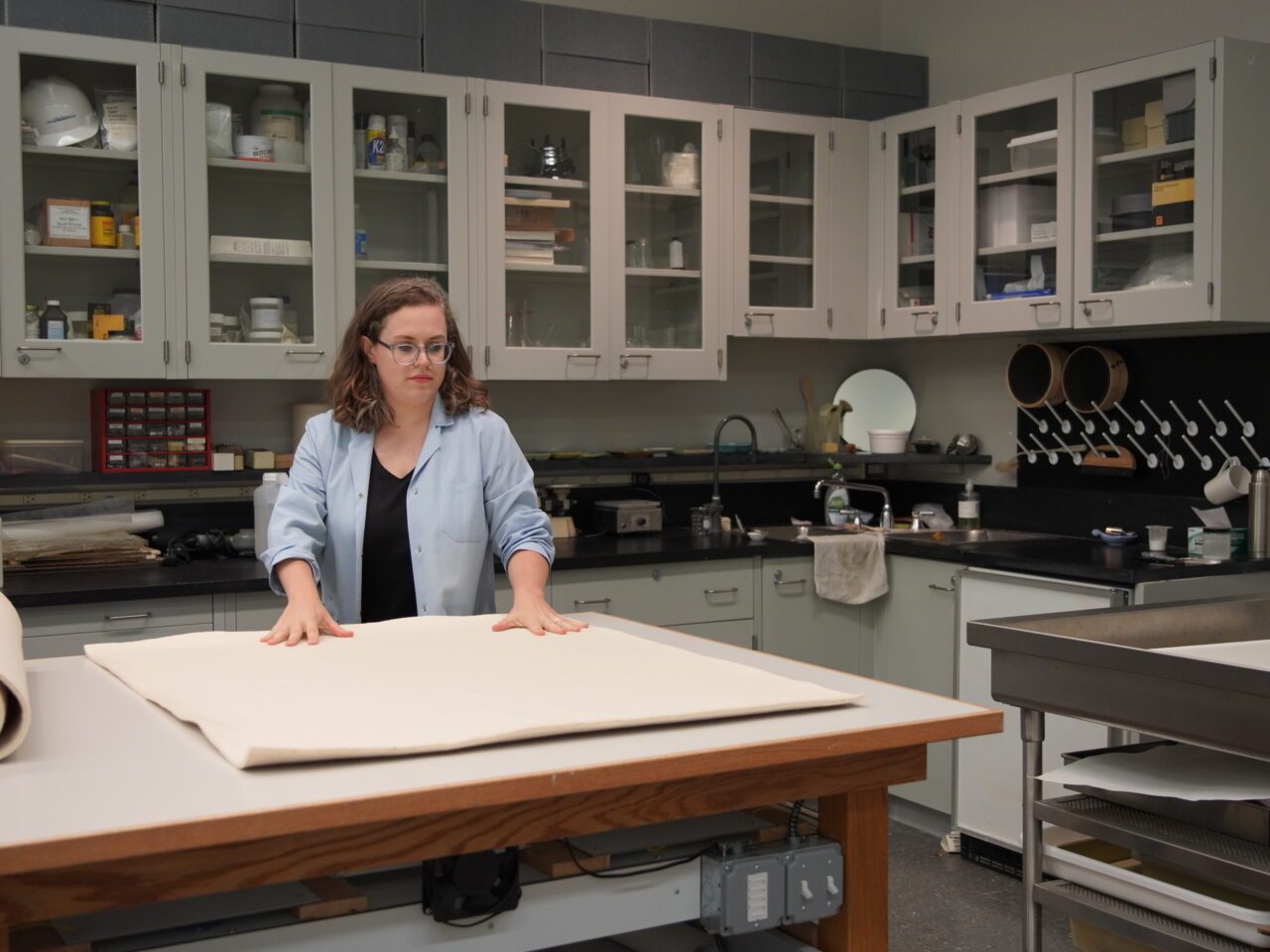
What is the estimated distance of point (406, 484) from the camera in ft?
8.34

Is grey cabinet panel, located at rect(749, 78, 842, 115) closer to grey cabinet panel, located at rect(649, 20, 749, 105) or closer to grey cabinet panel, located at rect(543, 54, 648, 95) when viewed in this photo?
grey cabinet panel, located at rect(649, 20, 749, 105)

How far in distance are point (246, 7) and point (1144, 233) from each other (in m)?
2.54

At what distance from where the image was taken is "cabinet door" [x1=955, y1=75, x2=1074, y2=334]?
388cm

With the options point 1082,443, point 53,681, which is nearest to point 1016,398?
point 1082,443

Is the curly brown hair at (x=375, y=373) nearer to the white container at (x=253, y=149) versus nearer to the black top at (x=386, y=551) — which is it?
the black top at (x=386, y=551)

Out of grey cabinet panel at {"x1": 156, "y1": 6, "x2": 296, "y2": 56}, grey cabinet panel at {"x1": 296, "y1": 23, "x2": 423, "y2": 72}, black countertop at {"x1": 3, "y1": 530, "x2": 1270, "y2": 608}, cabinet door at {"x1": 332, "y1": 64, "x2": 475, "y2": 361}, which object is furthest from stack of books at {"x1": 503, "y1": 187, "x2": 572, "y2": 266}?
black countertop at {"x1": 3, "y1": 530, "x2": 1270, "y2": 608}

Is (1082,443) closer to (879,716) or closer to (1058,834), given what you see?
(1058,834)

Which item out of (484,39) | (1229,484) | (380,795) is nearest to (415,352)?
(380,795)

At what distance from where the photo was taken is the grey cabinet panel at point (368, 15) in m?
3.83

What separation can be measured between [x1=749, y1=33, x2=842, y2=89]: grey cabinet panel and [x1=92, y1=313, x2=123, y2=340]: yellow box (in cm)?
221

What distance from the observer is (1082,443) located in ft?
14.0

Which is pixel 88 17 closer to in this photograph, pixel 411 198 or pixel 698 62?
pixel 411 198

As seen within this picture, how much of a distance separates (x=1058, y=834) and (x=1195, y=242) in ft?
6.48

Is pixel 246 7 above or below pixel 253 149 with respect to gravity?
above
